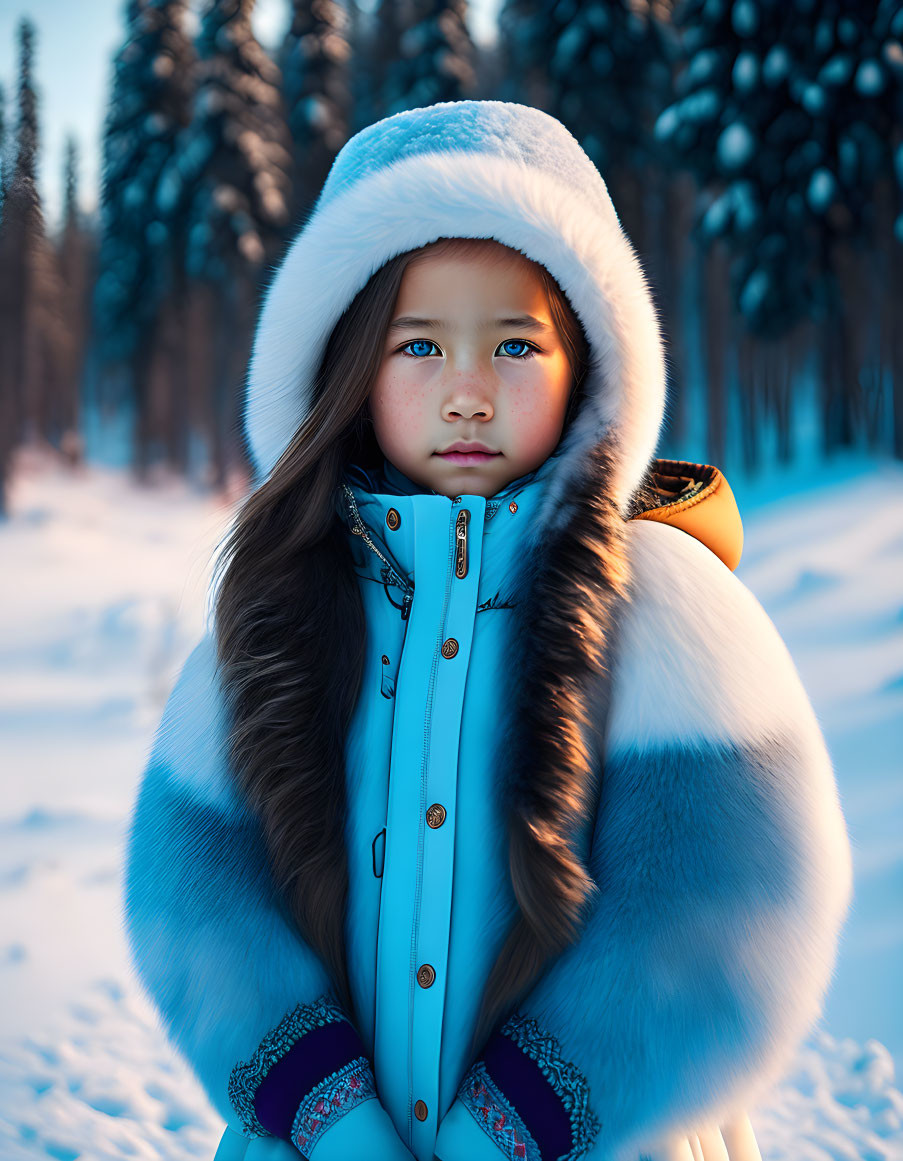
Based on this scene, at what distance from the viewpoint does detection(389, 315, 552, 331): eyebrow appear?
145cm

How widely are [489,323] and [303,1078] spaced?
3.83 feet

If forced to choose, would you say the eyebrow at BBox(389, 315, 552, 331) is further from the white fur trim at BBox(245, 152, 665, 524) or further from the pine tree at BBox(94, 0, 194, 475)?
the pine tree at BBox(94, 0, 194, 475)

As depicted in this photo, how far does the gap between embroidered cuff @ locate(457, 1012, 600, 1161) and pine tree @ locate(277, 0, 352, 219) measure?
15.4 meters

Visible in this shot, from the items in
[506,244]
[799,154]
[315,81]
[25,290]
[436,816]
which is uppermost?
[315,81]

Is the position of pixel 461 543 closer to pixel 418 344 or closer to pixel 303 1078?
pixel 418 344

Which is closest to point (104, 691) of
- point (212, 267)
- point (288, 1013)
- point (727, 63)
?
point (288, 1013)

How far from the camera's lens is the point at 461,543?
4.67 ft

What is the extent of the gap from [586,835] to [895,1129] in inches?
76.7

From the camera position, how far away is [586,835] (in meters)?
1.34

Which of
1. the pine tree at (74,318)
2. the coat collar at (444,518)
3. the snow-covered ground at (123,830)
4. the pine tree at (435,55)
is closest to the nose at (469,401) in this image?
the coat collar at (444,518)

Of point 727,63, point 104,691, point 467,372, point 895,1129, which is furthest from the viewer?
point 727,63

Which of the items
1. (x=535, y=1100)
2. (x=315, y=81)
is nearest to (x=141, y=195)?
(x=315, y=81)

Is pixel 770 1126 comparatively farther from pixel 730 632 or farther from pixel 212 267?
pixel 212 267

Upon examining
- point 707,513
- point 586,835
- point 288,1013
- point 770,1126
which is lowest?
point 770,1126
